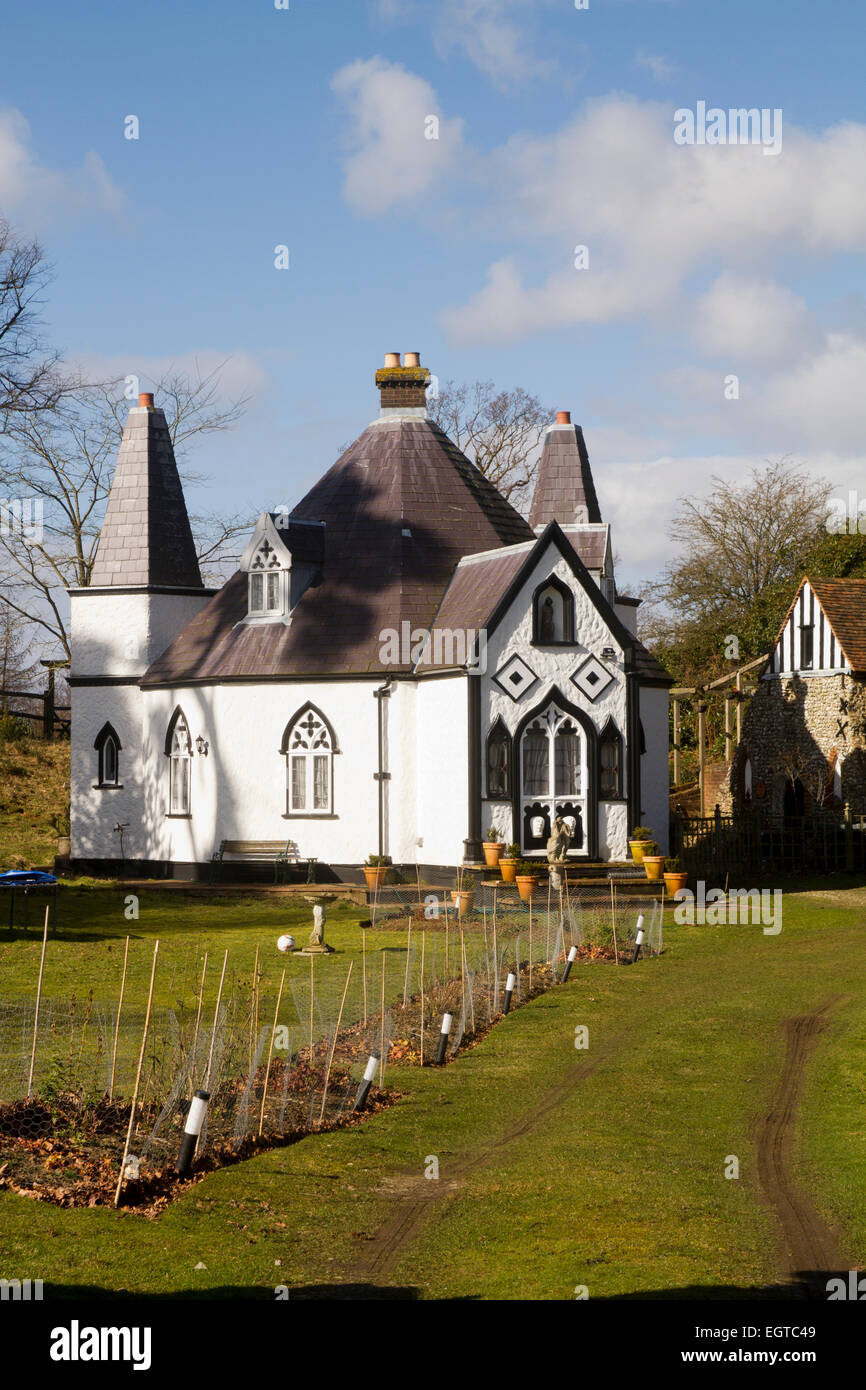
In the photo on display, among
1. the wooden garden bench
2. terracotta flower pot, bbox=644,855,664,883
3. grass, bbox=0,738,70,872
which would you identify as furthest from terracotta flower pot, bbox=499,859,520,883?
grass, bbox=0,738,70,872

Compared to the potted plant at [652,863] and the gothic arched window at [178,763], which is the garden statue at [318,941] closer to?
the potted plant at [652,863]

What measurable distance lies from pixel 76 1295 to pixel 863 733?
111 ft

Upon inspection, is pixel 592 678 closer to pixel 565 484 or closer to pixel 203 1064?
pixel 565 484

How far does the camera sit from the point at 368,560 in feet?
107

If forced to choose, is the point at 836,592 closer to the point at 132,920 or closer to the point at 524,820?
the point at 524,820

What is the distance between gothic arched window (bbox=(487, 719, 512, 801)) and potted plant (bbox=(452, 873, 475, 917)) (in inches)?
70.6

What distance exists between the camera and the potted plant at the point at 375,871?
29.5m

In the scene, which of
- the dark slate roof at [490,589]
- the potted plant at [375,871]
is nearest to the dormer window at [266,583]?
the dark slate roof at [490,589]

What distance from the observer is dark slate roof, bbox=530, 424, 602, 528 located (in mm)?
36000

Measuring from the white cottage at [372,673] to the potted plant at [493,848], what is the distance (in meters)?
0.33

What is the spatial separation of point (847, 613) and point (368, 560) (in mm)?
14950

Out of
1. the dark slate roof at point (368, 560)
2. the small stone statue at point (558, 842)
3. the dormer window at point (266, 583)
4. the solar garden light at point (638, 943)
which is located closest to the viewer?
the solar garden light at point (638, 943)

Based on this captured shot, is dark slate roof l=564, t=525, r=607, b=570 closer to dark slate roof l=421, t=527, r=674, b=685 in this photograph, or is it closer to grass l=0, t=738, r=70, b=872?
dark slate roof l=421, t=527, r=674, b=685
